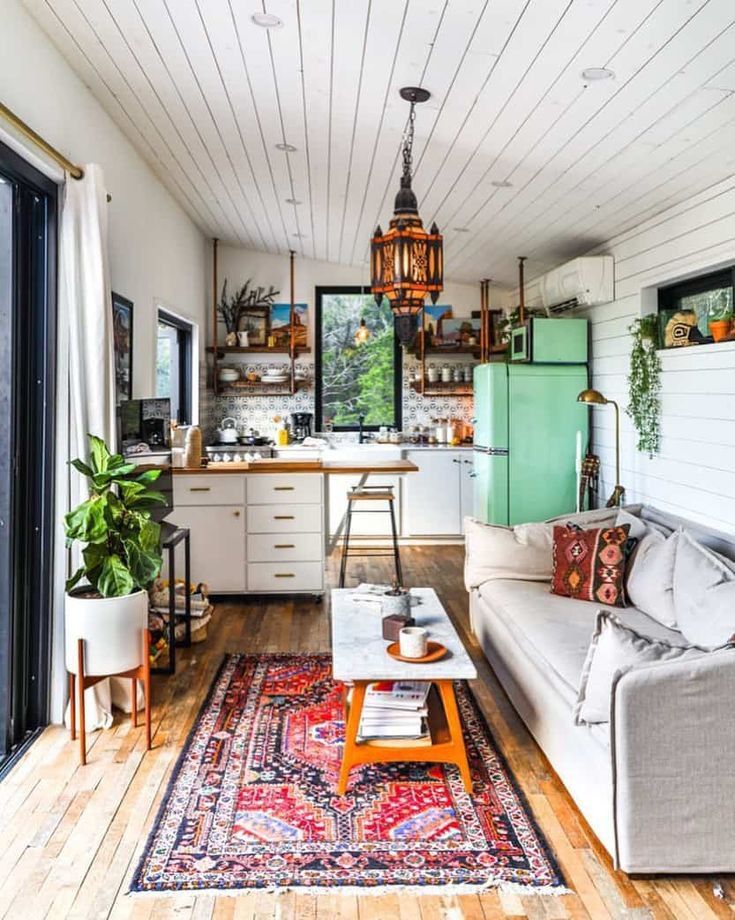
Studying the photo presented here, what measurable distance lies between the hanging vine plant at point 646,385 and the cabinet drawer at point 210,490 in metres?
2.55

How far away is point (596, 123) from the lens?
10.5ft

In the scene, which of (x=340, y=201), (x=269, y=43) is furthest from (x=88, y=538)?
(x=340, y=201)

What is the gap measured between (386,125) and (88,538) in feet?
7.72

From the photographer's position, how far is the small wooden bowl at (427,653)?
2705mm

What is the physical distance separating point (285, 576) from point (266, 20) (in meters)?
3.31

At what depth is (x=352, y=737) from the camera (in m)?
2.64

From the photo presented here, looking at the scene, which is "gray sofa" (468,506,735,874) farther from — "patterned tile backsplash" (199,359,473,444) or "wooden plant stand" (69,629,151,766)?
"patterned tile backsplash" (199,359,473,444)

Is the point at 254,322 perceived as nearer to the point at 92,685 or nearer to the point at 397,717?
the point at 92,685

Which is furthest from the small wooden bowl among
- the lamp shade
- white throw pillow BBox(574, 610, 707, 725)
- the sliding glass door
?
the lamp shade

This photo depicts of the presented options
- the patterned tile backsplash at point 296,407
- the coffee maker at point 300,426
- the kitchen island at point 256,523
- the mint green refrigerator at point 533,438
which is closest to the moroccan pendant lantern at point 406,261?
the kitchen island at point 256,523

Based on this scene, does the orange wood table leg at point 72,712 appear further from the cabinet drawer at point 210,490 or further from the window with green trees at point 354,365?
the window with green trees at point 354,365

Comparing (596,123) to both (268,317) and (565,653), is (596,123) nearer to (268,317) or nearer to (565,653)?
(565,653)

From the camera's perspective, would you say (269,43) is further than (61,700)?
No

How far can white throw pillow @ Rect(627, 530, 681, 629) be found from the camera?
3.29 metres
